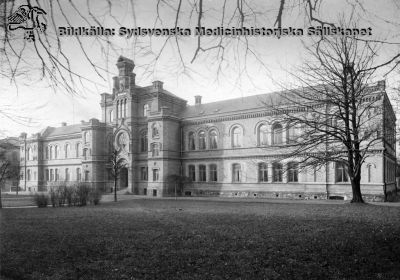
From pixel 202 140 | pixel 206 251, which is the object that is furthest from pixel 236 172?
pixel 206 251

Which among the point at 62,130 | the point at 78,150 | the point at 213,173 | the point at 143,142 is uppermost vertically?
the point at 62,130

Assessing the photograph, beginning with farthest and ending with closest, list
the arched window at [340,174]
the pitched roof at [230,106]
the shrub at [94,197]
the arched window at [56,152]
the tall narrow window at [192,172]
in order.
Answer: the arched window at [56,152] < the tall narrow window at [192,172] < the pitched roof at [230,106] < the arched window at [340,174] < the shrub at [94,197]

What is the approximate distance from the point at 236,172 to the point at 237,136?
12.9 feet

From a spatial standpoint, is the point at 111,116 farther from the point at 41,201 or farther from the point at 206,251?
the point at 206,251

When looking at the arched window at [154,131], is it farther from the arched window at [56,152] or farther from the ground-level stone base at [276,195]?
the arched window at [56,152]

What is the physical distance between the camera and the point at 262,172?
33500 mm

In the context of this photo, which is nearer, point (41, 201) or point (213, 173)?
point (41, 201)

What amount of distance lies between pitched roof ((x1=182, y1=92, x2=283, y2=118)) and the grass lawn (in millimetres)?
23238

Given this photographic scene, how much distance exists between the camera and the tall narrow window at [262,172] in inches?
1309

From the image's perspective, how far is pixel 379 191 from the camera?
26.3m

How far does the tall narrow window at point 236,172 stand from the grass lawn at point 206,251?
2293cm

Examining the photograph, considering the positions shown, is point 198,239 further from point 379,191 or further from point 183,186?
point 183,186

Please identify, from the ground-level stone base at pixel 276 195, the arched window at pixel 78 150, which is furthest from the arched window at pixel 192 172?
the arched window at pixel 78 150

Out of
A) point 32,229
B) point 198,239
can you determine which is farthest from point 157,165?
point 198,239
